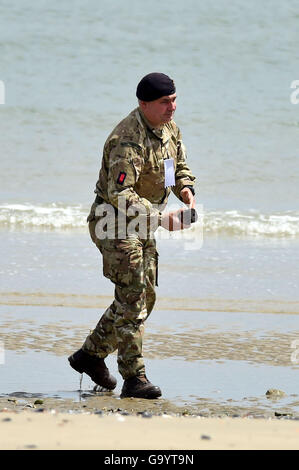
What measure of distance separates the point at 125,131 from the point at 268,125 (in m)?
17.9

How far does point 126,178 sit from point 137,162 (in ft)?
0.39

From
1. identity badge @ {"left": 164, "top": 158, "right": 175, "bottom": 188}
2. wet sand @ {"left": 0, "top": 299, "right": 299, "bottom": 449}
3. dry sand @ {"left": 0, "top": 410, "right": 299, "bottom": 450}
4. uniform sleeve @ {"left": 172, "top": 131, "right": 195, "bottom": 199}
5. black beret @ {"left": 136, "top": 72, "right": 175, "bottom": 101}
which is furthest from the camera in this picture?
uniform sleeve @ {"left": 172, "top": 131, "right": 195, "bottom": 199}

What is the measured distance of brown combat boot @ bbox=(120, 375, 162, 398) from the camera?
17.9 feet

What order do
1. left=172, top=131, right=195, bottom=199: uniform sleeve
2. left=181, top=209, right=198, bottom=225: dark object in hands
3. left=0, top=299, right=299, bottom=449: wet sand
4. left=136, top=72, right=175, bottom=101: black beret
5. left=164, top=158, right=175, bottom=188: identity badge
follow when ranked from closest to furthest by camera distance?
left=0, top=299, right=299, bottom=449: wet sand
left=181, top=209, right=198, bottom=225: dark object in hands
left=136, top=72, right=175, bottom=101: black beret
left=164, top=158, right=175, bottom=188: identity badge
left=172, top=131, right=195, bottom=199: uniform sleeve

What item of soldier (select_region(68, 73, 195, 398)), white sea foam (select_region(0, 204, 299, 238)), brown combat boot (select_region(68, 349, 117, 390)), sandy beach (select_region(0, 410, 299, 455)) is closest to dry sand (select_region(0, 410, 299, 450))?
sandy beach (select_region(0, 410, 299, 455))

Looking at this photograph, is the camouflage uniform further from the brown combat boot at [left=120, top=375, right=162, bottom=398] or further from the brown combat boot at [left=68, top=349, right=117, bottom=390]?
the brown combat boot at [left=68, top=349, right=117, bottom=390]

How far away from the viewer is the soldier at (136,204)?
5277 mm

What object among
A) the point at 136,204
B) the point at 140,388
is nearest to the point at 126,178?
the point at 136,204

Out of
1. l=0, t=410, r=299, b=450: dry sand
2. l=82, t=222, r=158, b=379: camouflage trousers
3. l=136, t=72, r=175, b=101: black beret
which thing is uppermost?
l=136, t=72, r=175, b=101: black beret

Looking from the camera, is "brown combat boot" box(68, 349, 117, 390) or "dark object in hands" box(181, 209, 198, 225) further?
"brown combat boot" box(68, 349, 117, 390)

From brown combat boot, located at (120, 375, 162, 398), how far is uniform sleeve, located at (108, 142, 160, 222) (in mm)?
919

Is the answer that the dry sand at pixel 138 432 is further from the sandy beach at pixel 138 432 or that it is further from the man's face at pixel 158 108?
the man's face at pixel 158 108

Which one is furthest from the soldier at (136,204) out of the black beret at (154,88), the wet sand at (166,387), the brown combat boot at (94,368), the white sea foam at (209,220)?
the white sea foam at (209,220)
